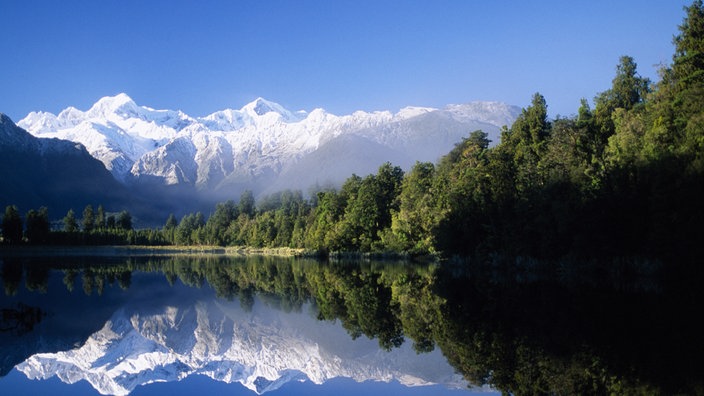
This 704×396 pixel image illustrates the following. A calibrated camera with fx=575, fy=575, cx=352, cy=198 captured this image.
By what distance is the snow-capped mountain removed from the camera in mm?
18734

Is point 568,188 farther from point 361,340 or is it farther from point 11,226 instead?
point 11,226

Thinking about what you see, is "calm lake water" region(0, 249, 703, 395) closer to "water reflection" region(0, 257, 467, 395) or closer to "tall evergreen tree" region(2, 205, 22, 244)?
"water reflection" region(0, 257, 467, 395)

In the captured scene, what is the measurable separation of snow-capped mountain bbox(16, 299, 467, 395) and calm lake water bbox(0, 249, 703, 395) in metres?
0.08

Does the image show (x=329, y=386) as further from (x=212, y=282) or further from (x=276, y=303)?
(x=212, y=282)

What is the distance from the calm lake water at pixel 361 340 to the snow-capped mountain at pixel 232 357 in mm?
79

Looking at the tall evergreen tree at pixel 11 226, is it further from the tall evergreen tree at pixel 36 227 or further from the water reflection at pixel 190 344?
the water reflection at pixel 190 344

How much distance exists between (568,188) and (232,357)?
141 feet

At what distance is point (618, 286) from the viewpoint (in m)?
42.3

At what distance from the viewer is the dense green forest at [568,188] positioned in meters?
43.3

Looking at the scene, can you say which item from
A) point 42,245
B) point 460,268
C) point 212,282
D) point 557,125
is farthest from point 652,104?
point 42,245

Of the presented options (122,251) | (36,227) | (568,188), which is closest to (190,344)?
(568,188)

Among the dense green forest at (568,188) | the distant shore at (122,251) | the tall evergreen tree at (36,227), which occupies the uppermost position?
the dense green forest at (568,188)

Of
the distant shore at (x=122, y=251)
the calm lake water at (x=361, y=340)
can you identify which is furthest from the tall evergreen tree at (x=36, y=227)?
the calm lake water at (x=361, y=340)

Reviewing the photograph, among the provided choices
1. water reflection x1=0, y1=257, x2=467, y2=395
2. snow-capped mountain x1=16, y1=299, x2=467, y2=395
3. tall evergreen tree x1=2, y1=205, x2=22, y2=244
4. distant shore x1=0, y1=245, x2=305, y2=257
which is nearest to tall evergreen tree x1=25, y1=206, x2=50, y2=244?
distant shore x1=0, y1=245, x2=305, y2=257
